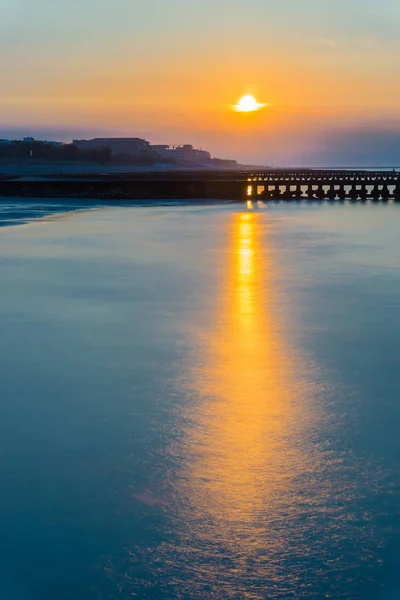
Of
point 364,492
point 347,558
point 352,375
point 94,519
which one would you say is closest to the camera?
point 347,558

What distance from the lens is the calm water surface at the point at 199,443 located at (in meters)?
4.17

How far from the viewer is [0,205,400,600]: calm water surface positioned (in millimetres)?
4168

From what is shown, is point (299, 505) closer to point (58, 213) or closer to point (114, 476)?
point (114, 476)

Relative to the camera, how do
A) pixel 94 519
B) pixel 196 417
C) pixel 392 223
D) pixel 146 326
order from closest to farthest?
1. pixel 94 519
2. pixel 196 417
3. pixel 146 326
4. pixel 392 223

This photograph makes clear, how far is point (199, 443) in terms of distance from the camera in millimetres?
5934

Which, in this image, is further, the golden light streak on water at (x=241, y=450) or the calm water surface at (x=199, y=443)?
the golden light streak on water at (x=241, y=450)

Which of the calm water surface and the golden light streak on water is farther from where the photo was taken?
the golden light streak on water

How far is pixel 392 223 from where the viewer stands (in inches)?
1278

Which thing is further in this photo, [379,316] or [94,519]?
[379,316]

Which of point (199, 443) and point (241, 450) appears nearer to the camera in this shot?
point (241, 450)

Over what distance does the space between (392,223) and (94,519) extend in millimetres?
29483

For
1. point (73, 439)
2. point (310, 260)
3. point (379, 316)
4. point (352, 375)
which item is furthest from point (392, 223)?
point (73, 439)

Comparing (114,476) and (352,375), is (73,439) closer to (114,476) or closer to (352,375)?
(114,476)

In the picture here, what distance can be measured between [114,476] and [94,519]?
0.65m
